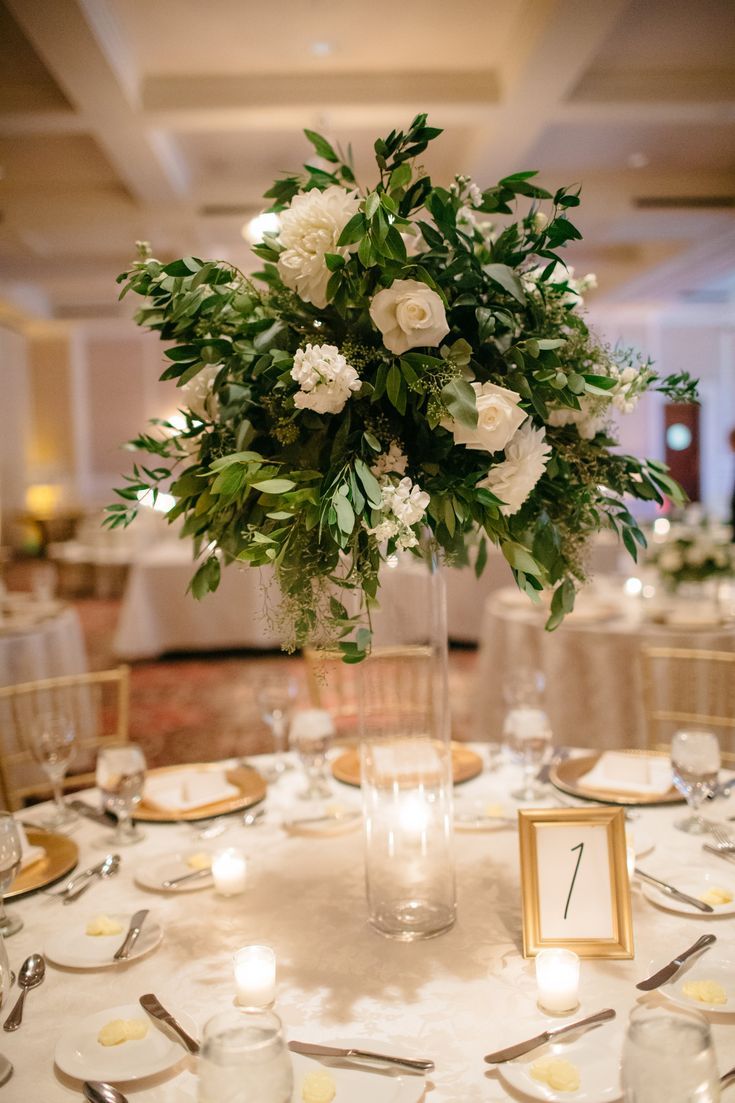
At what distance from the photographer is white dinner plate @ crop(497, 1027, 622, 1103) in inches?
38.2

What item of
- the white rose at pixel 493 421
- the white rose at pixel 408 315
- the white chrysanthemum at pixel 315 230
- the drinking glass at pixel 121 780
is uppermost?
the white chrysanthemum at pixel 315 230

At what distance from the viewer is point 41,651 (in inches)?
167

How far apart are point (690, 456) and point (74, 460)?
10.1 metres

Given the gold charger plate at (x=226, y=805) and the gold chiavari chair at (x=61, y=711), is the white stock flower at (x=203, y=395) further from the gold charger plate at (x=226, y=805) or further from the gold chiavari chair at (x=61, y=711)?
the gold chiavari chair at (x=61, y=711)

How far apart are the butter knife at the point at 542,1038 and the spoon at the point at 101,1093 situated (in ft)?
1.35

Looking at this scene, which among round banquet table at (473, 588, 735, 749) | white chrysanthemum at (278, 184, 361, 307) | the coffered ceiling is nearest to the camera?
white chrysanthemum at (278, 184, 361, 307)

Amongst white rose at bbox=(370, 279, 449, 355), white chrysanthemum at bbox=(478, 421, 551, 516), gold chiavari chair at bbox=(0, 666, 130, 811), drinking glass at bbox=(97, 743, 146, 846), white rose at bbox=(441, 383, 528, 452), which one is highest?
white rose at bbox=(370, 279, 449, 355)

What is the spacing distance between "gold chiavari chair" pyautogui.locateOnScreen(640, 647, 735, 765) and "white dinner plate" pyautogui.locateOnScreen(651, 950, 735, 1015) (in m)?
1.44

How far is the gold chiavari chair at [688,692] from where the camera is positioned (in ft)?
8.77

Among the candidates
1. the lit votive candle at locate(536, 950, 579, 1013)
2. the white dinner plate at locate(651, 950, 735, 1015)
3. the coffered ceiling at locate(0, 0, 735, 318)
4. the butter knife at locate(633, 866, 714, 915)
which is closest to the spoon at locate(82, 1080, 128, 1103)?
the lit votive candle at locate(536, 950, 579, 1013)

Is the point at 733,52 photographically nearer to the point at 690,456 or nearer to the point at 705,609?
the point at 705,609

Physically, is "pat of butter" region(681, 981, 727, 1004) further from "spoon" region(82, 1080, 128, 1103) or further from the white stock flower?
the white stock flower

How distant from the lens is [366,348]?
123 centimetres

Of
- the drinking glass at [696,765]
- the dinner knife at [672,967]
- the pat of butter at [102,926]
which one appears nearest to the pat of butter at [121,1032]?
the pat of butter at [102,926]
